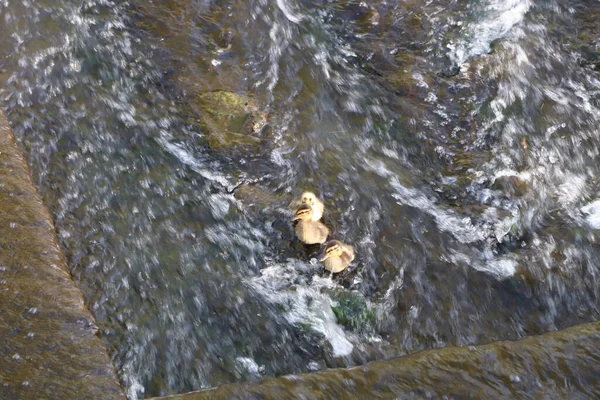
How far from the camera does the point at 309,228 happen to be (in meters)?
4.38

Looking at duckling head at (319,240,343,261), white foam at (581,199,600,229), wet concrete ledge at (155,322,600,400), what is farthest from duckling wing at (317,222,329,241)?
white foam at (581,199,600,229)

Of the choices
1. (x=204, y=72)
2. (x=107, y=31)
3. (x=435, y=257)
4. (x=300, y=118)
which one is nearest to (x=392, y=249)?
(x=435, y=257)

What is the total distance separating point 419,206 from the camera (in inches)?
191

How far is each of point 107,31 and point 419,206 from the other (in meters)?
2.88

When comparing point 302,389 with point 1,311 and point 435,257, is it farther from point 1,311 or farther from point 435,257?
point 435,257

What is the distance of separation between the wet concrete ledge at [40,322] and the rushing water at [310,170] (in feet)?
0.93

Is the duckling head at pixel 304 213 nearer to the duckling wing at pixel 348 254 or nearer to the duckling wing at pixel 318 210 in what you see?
the duckling wing at pixel 318 210

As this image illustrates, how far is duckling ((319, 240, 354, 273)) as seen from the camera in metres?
4.21

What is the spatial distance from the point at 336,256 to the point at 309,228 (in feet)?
0.88

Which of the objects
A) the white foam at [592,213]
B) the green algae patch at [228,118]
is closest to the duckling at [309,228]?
the green algae patch at [228,118]

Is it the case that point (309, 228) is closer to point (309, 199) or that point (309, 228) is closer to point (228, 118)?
point (309, 199)

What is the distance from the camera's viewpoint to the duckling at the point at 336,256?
4215 millimetres

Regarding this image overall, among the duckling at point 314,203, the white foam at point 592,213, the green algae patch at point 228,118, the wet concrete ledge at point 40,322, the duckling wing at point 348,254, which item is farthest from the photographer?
the green algae patch at point 228,118

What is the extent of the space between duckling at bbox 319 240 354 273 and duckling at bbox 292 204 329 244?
0.33 ft
